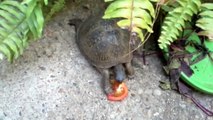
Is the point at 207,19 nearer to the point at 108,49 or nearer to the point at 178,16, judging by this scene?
the point at 178,16

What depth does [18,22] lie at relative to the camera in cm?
217

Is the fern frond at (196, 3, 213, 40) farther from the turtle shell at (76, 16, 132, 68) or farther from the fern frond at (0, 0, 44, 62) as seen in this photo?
the fern frond at (0, 0, 44, 62)

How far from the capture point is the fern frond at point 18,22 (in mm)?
2133

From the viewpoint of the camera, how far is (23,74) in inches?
93.5

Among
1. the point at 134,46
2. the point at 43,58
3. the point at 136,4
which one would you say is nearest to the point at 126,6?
the point at 136,4

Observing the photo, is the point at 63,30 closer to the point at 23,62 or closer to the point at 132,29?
the point at 23,62

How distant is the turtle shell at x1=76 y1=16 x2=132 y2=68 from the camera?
2320 mm

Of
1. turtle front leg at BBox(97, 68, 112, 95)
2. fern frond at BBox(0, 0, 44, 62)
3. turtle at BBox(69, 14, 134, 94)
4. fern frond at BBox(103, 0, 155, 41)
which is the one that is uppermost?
fern frond at BBox(103, 0, 155, 41)

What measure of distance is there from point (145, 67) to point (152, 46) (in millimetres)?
131

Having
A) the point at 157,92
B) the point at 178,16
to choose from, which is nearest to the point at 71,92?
the point at 157,92

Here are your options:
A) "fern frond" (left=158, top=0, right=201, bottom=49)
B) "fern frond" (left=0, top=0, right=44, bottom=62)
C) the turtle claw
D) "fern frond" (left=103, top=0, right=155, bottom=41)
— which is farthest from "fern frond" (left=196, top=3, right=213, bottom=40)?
"fern frond" (left=0, top=0, right=44, bottom=62)

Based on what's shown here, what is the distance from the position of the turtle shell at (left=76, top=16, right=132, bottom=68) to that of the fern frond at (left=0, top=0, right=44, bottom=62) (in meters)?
0.30

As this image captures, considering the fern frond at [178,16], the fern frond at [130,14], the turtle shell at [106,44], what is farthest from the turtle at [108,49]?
the fern frond at [130,14]

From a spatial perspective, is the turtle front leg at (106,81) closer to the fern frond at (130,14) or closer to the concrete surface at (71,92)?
the concrete surface at (71,92)
